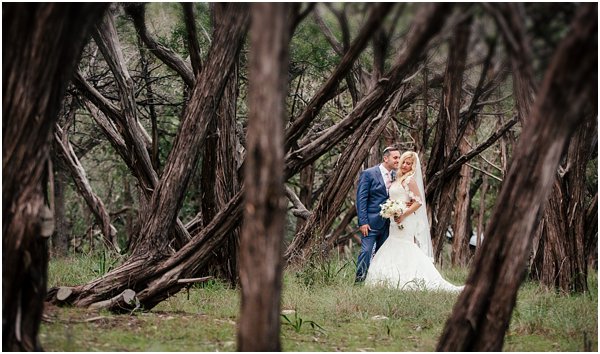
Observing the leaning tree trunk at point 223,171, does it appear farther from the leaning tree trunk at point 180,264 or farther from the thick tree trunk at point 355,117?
the leaning tree trunk at point 180,264

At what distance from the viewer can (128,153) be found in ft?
34.9

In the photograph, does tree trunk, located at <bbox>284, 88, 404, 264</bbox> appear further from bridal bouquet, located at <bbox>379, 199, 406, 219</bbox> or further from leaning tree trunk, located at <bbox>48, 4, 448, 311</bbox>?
leaning tree trunk, located at <bbox>48, 4, 448, 311</bbox>

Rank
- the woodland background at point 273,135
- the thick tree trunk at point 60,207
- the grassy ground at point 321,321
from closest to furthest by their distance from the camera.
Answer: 1. the woodland background at point 273,135
2. the grassy ground at point 321,321
3. the thick tree trunk at point 60,207

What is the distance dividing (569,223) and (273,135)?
717 centimetres

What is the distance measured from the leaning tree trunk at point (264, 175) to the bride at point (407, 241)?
24.0 feet

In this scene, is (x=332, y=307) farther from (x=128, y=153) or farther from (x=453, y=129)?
(x=453, y=129)

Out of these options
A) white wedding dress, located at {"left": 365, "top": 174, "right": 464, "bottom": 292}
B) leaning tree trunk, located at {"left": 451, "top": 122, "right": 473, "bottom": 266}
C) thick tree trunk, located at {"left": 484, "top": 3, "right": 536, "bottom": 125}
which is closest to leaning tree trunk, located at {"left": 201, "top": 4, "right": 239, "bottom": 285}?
white wedding dress, located at {"left": 365, "top": 174, "right": 464, "bottom": 292}

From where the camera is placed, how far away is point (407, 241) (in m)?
12.3

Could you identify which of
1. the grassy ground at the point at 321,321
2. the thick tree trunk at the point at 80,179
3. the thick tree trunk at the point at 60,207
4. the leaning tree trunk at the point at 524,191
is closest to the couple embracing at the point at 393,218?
the grassy ground at the point at 321,321

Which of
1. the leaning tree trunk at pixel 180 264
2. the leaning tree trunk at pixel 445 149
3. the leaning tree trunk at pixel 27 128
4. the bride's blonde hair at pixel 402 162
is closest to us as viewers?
the leaning tree trunk at pixel 27 128

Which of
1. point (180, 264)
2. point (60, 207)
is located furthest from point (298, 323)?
point (60, 207)

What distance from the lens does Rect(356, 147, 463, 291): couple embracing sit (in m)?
12.0

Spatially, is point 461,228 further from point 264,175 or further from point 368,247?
point 264,175

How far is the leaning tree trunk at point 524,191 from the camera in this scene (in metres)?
4.68
